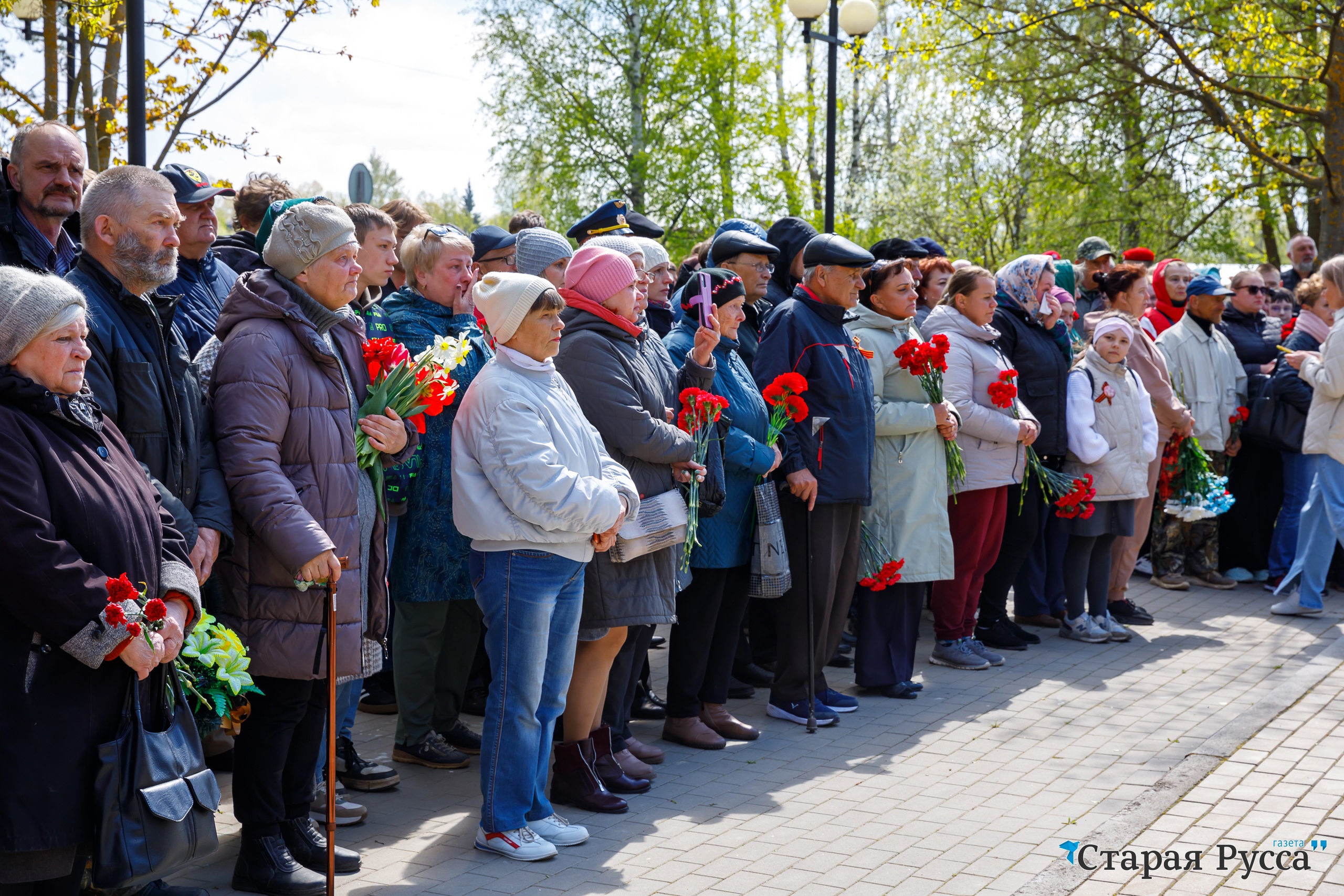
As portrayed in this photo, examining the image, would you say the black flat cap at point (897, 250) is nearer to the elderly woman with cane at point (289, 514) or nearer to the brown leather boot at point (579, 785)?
the brown leather boot at point (579, 785)

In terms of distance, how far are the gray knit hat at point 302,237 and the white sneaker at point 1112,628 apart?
6.13m

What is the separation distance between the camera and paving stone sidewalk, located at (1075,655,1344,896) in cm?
444

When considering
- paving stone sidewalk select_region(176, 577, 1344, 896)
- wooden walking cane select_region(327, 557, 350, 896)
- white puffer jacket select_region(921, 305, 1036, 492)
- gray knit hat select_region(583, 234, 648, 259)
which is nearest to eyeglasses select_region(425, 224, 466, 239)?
gray knit hat select_region(583, 234, 648, 259)

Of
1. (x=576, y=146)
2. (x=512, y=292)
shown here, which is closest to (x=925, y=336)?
(x=512, y=292)

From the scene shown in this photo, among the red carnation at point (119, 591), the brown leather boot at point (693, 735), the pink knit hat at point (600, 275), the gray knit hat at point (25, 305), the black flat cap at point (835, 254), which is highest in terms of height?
the black flat cap at point (835, 254)

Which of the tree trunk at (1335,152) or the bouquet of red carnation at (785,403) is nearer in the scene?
the bouquet of red carnation at (785,403)

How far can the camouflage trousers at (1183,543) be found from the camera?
1045 centimetres

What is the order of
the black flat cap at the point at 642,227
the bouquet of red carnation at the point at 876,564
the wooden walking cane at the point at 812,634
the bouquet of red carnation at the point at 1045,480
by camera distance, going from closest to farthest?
the wooden walking cane at the point at 812,634
the bouquet of red carnation at the point at 876,564
the bouquet of red carnation at the point at 1045,480
the black flat cap at the point at 642,227

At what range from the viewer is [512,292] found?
15.1 ft

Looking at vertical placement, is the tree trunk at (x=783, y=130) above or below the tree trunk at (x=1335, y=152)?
above

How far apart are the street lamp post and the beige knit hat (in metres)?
9.43

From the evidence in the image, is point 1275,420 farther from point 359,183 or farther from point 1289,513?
point 359,183

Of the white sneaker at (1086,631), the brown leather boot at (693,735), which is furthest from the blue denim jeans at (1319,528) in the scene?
the brown leather boot at (693,735)

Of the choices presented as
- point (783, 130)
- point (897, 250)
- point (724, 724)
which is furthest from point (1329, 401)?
point (783, 130)
